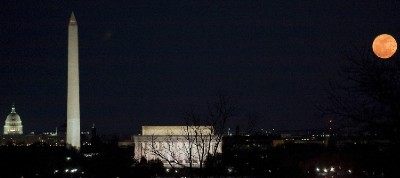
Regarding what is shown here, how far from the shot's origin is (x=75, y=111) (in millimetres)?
98688

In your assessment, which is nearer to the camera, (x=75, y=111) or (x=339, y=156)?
(x=339, y=156)

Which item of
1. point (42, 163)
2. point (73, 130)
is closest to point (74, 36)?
point (73, 130)

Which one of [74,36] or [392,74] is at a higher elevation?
[74,36]

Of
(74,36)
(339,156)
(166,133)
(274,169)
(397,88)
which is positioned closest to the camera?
(397,88)

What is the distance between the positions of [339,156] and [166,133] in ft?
133

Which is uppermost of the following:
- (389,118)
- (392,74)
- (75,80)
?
(75,80)

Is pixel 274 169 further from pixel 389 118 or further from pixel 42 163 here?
pixel 389 118

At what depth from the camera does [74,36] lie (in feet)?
316

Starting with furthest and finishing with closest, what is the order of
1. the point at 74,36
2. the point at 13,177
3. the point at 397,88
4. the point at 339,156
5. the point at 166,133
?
the point at 166,133, the point at 74,36, the point at 339,156, the point at 13,177, the point at 397,88

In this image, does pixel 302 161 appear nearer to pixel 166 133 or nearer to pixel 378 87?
pixel 166 133

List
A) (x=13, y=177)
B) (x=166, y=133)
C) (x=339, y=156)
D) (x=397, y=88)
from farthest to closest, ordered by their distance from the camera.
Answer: (x=166, y=133), (x=339, y=156), (x=13, y=177), (x=397, y=88)

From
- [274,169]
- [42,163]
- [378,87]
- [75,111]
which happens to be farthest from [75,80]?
[378,87]

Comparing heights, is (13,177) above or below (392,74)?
below

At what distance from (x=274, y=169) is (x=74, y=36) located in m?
50.7
